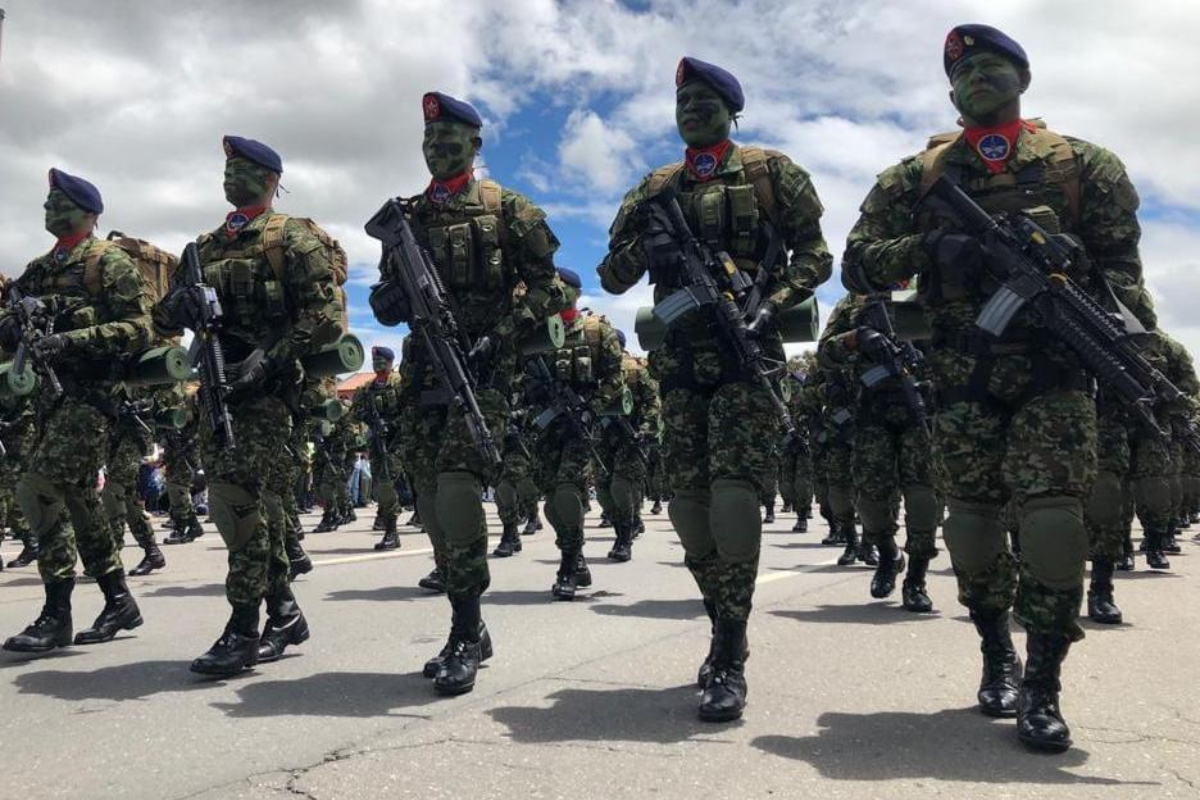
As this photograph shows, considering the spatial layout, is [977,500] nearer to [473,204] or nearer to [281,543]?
[473,204]

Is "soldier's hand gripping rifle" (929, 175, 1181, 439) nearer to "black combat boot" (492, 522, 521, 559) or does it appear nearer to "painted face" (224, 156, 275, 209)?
"painted face" (224, 156, 275, 209)

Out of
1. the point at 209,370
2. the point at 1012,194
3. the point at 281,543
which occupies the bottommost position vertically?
the point at 281,543

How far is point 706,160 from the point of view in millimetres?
3982

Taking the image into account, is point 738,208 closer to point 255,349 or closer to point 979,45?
point 979,45

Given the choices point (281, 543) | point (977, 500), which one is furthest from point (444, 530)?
point (977, 500)

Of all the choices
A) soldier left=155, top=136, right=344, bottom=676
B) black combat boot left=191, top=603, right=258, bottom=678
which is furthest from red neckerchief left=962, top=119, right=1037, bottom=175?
black combat boot left=191, top=603, right=258, bottom=678

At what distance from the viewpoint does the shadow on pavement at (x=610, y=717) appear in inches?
124

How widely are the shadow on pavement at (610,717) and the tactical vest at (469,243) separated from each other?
180 centimetres

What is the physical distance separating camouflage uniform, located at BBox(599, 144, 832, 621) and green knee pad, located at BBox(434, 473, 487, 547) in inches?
32.2

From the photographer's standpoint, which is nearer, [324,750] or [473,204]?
[324,750]

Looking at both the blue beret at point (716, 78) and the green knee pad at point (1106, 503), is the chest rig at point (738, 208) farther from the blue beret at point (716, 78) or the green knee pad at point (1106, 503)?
the green knee pad at point (1106, 503)

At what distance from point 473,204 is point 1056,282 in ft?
7.94

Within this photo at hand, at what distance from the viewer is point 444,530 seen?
13.4ft

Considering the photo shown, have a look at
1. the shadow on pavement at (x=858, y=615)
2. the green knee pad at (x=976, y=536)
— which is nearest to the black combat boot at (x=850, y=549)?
the shadow on pavement at (x=858, y=615)
